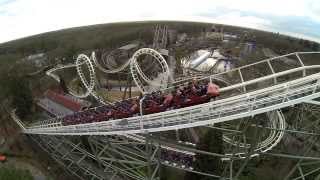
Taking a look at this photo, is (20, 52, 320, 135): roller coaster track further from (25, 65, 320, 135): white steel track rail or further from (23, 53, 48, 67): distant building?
(23, 53, 48, 67): distant building

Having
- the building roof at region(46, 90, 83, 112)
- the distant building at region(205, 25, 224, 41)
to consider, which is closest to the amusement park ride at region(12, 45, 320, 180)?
the building roof at region(46, 90, 83, 112)

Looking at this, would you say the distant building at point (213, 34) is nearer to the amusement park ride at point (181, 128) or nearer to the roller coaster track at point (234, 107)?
the amusement park ride at point (181, 128)

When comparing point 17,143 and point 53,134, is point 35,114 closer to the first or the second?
point 17,143

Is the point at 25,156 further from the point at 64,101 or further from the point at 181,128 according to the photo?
the point at 181,128

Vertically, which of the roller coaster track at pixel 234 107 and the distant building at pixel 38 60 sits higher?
the roller coaster track at pixel 234 107

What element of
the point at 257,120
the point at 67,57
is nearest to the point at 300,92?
the point at 257,120

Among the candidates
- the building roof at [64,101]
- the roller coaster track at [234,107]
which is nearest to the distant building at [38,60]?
the building roof at [64,101]

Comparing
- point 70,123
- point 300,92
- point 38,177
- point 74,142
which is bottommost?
point 38,177

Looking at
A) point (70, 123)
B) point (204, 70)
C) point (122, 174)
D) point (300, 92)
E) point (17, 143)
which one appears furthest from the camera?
point (204, 70)
